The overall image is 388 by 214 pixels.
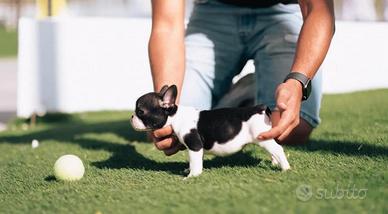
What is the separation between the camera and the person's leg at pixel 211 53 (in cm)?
399

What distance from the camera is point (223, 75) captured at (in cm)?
412

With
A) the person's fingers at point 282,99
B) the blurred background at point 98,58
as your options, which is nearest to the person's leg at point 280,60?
the person's fingers at point 282,99

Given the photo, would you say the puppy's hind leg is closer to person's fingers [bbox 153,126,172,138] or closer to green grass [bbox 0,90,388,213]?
green grass [bbox 0,90,388,213]

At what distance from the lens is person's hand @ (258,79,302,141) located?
99.0 inches

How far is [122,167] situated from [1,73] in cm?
914

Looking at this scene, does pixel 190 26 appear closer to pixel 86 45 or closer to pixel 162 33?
pixel 162 33

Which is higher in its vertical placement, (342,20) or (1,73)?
(342,20)

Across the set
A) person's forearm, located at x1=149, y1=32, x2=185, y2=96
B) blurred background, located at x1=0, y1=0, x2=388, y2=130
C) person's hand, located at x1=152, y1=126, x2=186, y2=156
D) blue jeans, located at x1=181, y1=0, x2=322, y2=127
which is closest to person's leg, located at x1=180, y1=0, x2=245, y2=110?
blue jeans, located at x1=181, y1=0, x2=322, y2=127

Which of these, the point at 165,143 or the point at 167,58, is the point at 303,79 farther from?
the point at 167,58

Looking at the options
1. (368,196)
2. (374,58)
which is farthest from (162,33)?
(374,58)

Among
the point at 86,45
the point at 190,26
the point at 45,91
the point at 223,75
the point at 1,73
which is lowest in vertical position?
the point at 1,73

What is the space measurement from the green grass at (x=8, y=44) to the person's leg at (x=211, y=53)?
1344cm

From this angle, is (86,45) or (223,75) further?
(86,45)

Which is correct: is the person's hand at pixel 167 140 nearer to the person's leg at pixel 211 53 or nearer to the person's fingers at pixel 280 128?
the person's fingers at pixel 280 128
